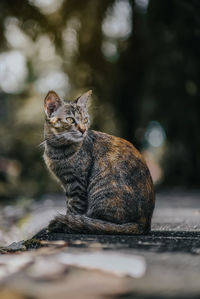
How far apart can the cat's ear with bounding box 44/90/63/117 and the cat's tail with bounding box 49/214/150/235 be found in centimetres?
99

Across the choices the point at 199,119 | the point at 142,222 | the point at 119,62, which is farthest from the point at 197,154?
the point at 142,222

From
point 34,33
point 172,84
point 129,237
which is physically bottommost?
point 129,237

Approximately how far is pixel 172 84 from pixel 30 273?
9.14 meters

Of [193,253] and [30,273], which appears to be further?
[193,253]

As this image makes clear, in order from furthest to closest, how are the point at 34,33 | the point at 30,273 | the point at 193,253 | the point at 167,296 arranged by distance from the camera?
the point at 34,33
the point at 193,253
the point at 30,273
the point at 167,296

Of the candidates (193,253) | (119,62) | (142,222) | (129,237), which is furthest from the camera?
(119,62)

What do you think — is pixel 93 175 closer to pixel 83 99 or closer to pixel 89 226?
pixel 89 226

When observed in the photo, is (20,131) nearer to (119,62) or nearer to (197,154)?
(119,62)

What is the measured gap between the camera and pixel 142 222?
9.17ft

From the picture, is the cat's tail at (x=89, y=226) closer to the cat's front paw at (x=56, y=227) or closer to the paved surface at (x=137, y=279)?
the cat's front paw at (x=56, y=227)

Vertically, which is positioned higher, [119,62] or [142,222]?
[119,62]

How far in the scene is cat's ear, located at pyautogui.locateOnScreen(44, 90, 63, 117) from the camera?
326 centimetres

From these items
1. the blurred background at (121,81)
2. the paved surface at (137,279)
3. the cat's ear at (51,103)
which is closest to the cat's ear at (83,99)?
the cat's ear at (51,103)

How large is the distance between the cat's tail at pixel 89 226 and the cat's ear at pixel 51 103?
3.26 feet
